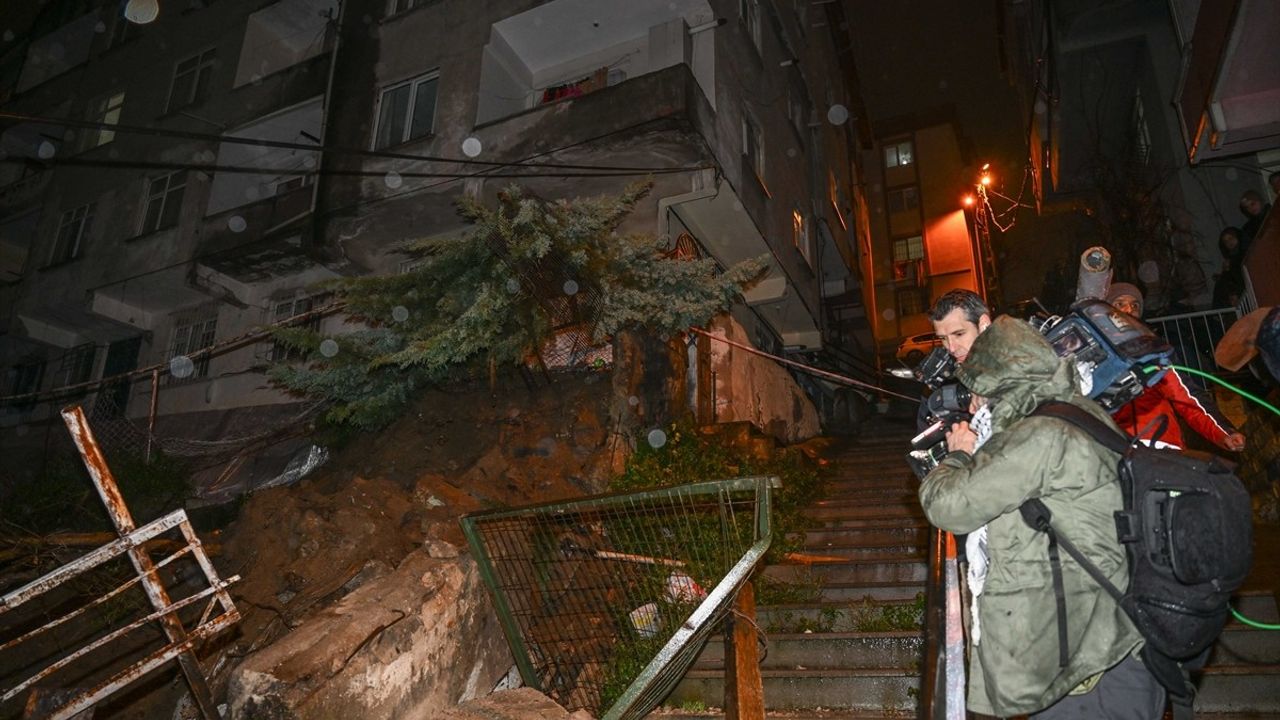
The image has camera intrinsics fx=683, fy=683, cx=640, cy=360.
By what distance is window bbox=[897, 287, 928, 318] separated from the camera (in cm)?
2886

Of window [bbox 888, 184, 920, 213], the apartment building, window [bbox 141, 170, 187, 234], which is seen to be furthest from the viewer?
window [bbox 888, 184, 920, 213]

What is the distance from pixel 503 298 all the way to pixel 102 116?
17.6 meters

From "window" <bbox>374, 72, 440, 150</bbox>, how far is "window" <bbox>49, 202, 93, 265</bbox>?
9551 millimetres

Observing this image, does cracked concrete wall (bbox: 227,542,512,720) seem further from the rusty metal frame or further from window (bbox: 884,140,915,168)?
window (bbox: 884,140,915,168)

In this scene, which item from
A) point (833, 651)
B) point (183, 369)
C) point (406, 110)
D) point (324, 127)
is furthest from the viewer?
point (183, 369)

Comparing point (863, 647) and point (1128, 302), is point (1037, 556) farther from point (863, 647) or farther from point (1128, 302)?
point (1128, 302)

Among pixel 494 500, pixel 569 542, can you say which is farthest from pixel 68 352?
pixel 569 542

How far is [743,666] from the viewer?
3.46 meters

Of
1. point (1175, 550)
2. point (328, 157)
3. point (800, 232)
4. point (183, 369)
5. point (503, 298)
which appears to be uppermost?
point (328, 157)

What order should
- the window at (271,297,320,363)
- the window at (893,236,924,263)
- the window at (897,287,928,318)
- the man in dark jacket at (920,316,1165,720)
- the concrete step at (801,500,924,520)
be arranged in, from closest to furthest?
1. the man in dark jacket at (920,316,1165,720)
2. the concrete step at (801,500,924,520)
3. the window at (271,297,320,363)
4. the window at (897,287,928,318)
5. the window at (893,236,924,263)

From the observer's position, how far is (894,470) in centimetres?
944

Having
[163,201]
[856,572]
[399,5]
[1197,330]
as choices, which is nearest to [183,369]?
[163,201]

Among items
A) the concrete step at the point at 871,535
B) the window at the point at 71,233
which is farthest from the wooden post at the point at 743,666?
the window at the point at 71,233

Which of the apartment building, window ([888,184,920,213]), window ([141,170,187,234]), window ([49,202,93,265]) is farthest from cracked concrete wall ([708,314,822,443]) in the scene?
window ([888,184,920,213])
